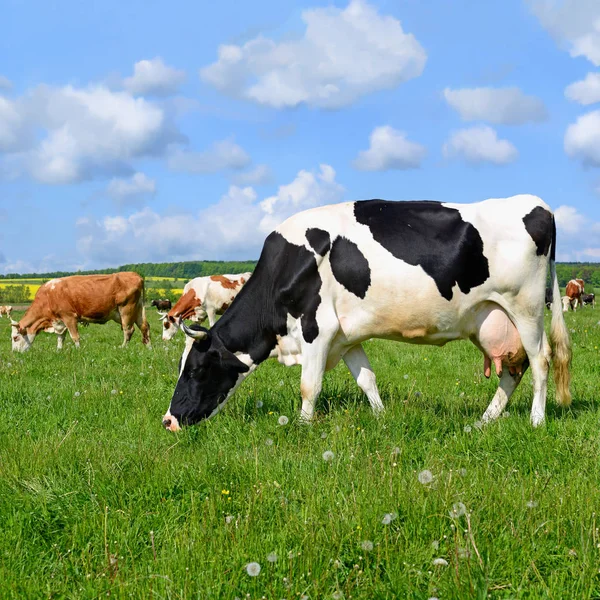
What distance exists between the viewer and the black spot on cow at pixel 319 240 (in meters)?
6.42

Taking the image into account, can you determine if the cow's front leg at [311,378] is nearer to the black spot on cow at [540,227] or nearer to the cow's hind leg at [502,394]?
the cow's hind leg at [502,394]

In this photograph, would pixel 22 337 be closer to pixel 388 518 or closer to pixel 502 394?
pixel 502 394

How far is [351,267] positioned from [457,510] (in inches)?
126

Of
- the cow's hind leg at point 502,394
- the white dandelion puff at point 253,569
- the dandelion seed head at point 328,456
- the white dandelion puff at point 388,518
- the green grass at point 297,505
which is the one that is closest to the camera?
the white dandelion puff at point 253,569

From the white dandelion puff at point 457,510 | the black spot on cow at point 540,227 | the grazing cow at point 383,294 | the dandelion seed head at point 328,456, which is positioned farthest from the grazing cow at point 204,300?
the white dandelion puff at point 457,510

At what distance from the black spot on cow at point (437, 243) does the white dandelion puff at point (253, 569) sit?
3.90 m

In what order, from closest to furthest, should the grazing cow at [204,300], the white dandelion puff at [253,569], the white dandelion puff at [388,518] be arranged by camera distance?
1. the white dandelion puff at [253,569]
2. the white dandelion puff at [388,518]
3. the grazing cow at [204,300]

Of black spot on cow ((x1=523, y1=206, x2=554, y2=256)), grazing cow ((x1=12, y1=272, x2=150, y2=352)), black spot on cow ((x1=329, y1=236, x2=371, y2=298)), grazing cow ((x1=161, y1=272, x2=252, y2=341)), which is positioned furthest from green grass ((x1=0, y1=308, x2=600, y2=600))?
grazing cow ((x1=161, y1=272, x2=252, y2=341))

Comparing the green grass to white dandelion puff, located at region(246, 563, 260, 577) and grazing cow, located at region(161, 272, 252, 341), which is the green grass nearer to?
white dandelion puff, located at region(246, 563, 260, 577)

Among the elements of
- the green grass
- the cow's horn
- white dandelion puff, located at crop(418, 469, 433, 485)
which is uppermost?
the cow's horn

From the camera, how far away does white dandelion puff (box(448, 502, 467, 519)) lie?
3393mm

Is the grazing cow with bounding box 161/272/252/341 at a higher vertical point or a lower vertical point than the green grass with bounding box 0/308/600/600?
higher

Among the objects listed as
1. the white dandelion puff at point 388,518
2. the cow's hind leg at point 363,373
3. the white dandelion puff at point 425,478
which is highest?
the cow's hind leg at point 363,373

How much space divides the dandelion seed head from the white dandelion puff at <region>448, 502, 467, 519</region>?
1025 mm
